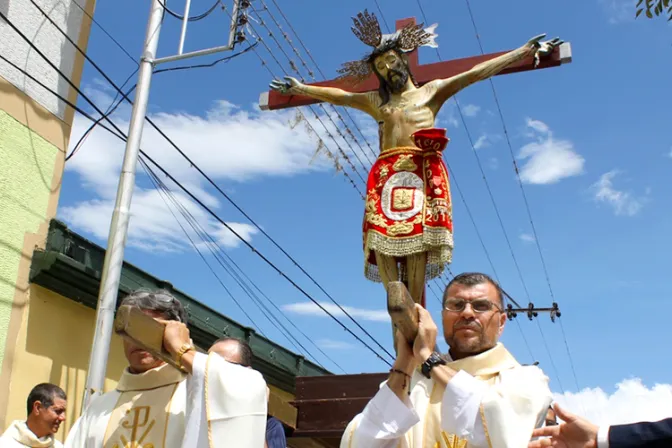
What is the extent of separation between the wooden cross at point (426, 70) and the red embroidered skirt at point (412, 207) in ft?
3.05

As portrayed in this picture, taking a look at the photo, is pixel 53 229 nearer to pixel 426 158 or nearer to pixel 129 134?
pixel 129 134

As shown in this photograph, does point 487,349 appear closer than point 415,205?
Yes

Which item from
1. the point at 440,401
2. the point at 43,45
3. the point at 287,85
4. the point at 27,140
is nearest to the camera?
the point at 440,401

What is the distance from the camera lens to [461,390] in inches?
96.7

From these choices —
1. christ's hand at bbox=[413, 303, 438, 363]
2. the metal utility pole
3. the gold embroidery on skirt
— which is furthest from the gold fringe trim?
the metal utility pole

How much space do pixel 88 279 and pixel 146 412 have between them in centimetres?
460

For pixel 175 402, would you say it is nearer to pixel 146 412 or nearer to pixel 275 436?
pixel 146 412

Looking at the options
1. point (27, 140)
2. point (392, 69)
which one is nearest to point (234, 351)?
point (392, 69)

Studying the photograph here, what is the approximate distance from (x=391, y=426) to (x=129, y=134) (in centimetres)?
524

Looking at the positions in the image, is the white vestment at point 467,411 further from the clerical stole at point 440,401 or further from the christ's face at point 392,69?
the christ's face at point 392,69

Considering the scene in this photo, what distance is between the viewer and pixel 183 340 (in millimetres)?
2750

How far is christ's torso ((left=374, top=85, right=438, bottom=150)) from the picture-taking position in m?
4.81

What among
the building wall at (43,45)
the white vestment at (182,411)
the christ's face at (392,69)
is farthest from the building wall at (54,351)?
the white vestment at (182,411)

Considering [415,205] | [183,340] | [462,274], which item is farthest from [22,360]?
[462,274]
